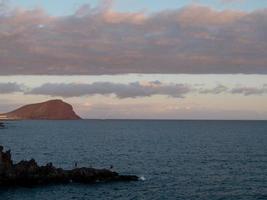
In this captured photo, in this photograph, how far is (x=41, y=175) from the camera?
88938 millimetres

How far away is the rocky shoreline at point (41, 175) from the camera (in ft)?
284

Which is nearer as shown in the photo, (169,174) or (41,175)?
(41,175)

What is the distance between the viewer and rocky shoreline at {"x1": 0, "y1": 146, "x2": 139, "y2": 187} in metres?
86.5

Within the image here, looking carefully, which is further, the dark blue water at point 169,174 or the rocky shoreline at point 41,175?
the rocky shoreline at point 41,175

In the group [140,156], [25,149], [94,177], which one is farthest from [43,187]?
[25,149]

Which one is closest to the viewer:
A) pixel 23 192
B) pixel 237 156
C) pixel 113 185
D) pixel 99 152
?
pixel 23 192

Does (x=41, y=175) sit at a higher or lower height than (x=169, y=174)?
higher

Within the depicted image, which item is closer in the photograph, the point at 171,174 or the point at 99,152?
the point at 171,174

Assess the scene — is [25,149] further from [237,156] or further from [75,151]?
[237,156]

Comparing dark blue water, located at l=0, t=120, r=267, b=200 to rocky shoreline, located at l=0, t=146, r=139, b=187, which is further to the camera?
rocky shoreline, located at l=0, t=146, r=139, b=187

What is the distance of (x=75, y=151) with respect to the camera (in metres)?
153

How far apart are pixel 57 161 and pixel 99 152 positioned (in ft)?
91.7

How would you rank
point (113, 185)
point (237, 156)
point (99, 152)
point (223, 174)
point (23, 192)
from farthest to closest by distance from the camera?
point (99, 152), point (237, 156), point (223, 174), point (113, 185), point (23, 192)

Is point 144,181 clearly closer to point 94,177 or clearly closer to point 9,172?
point 94,177
